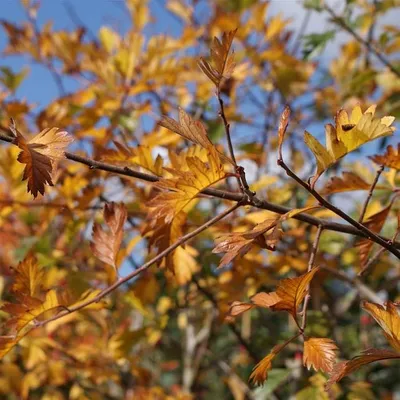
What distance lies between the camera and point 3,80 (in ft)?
4.84

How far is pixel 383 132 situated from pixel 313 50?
76cm

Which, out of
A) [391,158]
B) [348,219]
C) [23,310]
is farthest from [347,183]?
[23,310]

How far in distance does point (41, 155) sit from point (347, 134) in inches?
11.7

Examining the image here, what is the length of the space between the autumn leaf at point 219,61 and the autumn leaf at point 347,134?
11cm

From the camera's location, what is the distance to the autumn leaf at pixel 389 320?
513mm

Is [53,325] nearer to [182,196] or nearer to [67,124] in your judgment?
[67,124]

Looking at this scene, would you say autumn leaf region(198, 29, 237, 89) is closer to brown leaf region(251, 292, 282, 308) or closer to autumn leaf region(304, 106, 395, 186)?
autumn leaf region(304, 106, 395, 186)

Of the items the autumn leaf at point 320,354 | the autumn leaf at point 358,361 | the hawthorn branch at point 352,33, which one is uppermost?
the hawthorn branch at point 352,33

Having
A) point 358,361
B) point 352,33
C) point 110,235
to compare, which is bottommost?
point 358,361

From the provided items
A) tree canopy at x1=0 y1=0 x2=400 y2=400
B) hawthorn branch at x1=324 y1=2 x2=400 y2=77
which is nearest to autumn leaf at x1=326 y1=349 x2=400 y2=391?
tree canopy at x1=0 y1=0 x2=400 y2=400

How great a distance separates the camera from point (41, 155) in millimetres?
529

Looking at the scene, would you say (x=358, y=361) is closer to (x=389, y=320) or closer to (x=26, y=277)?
(x=389, y=320)

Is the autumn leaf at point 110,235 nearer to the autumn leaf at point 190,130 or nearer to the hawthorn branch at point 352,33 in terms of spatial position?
the autumn leaf at point 190,130

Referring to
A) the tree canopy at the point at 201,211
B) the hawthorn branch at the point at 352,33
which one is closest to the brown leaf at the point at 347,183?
the tree canopy at the point at 201,211
